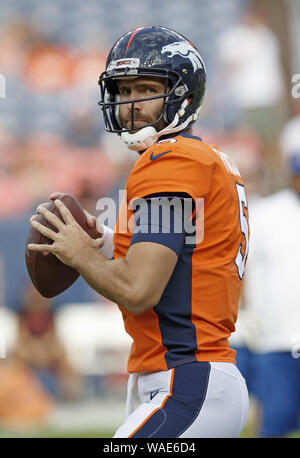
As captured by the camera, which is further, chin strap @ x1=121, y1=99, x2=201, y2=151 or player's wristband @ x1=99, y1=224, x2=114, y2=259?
player's wristband @ x1=99, y1=224, x2=114, y2=259

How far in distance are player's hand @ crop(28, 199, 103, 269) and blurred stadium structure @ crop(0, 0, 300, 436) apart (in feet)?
17.3

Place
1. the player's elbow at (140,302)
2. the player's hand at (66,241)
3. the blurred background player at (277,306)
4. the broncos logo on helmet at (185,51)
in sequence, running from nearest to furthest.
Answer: the player's elbow at (140,302)
the player's hand at (66,241)
the broncos logo on helmet at (185,51)
the blurred background player at (277,306)

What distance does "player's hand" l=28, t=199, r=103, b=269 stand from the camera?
229 cm

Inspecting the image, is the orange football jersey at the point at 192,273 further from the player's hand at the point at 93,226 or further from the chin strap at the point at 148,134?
the player's hand at the point at 93,226

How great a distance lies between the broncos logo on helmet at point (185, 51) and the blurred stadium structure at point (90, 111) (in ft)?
16.0

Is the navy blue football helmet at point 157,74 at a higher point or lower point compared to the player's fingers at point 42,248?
higher

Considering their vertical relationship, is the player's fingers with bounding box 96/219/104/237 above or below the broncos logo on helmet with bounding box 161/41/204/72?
below

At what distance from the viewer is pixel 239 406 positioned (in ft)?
7.55

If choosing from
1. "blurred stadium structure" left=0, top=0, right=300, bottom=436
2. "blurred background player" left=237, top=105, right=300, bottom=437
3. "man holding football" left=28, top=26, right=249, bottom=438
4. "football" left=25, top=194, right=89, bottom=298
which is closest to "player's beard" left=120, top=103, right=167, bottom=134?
"man holding football" left=28, top=26, right=249, bottom=438

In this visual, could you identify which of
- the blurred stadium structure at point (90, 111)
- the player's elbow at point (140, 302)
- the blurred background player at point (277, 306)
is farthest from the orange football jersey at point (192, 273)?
the blurred stadium structure at point (90, 111)

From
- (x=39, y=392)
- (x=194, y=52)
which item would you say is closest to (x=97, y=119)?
(x=39, y=392)

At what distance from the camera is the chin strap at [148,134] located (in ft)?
8.29

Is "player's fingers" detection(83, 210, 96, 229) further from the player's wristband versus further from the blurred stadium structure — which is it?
the blurred stadium structure

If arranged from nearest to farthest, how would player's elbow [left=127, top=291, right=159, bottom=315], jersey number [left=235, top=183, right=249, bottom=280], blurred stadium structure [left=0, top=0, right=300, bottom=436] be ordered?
1. player's elbow [left=127, top=291, right=159, bottom=315]
2. jersey number [left=235, top=183, right=249, bottom=280]
3. blurred stadium structure [left=0, top=0, right=300, bottom=436]
